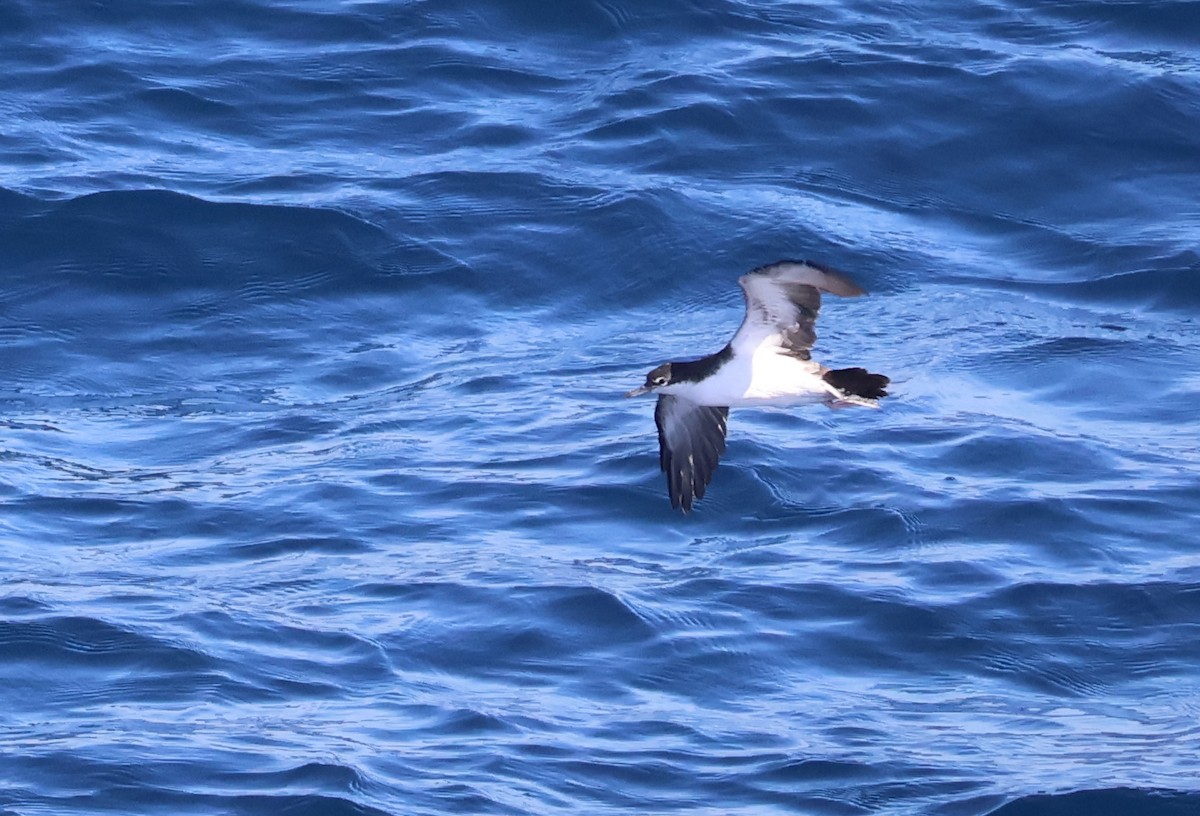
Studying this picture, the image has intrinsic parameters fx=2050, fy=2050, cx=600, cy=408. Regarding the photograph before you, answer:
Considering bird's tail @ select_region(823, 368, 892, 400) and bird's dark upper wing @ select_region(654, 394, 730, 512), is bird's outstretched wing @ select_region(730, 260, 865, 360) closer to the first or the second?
bird's tail @ select_region(823, 368, 892, 400)

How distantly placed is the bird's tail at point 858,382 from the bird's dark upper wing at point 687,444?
83 centimetres

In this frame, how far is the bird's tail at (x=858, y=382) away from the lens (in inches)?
336

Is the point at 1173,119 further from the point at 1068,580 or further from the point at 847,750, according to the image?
the point at 847,750

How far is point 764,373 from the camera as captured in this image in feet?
29.1

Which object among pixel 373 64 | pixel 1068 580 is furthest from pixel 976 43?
pixel 1068 580

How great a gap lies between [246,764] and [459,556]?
2.26m

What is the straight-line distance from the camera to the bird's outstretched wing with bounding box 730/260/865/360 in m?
8.22

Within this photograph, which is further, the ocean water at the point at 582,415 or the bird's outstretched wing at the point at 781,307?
the ocean water at the point at 582,415

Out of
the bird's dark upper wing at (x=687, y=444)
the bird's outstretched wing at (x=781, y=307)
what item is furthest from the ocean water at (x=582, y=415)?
the bird's outstretched wing at (x=781, y=307)

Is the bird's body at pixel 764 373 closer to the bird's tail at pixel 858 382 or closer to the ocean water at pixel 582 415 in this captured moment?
the bird's tail at pixel 858 382

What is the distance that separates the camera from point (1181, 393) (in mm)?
12570

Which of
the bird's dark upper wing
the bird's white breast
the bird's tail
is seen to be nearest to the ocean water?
the bird's dark upper wing

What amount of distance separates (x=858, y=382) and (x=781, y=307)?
0.46m

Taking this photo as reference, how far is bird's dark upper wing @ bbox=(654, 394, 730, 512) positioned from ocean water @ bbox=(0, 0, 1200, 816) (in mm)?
1041
